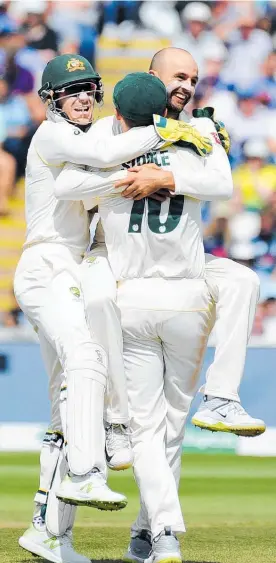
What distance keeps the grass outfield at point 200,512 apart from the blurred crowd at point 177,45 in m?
3.10

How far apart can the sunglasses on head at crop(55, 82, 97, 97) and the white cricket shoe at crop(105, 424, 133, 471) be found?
54.3 inches

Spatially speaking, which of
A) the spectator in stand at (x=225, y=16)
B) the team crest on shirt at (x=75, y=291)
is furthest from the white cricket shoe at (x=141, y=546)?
the spectator in stand at (x=225, y=16)

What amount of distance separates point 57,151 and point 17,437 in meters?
4.41

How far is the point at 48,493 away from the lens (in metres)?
4.78

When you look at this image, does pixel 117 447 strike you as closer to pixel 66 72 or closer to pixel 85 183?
pixel 85 183

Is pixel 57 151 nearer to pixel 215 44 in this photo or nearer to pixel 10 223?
pixel 10 223

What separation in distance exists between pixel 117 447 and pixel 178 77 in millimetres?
1502

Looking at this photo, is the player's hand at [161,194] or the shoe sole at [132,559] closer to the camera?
the player's hand at [161,194]

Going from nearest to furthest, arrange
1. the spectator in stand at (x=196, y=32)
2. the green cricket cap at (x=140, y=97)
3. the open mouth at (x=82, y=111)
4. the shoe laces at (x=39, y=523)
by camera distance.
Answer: the green cricket cap at (x=140, y=97)
the open mouth at (x=82, y=111)
the shoe laces at (x=39, y=523)
the spectator in stand at (x=196, y=32)

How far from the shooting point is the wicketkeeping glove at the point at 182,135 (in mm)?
4176

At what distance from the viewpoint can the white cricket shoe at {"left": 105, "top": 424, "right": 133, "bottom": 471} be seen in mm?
4229

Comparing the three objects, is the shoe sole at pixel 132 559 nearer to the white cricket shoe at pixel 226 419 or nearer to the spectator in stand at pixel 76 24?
the white cricket shoe at pixel 226 419

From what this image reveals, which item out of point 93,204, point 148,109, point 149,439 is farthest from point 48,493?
point 148,109

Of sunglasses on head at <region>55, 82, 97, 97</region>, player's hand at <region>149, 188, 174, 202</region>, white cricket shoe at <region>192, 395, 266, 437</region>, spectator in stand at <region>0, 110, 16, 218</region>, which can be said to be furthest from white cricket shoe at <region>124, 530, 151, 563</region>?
spectator in stand at <region>0, 110, 16, 218</region>
